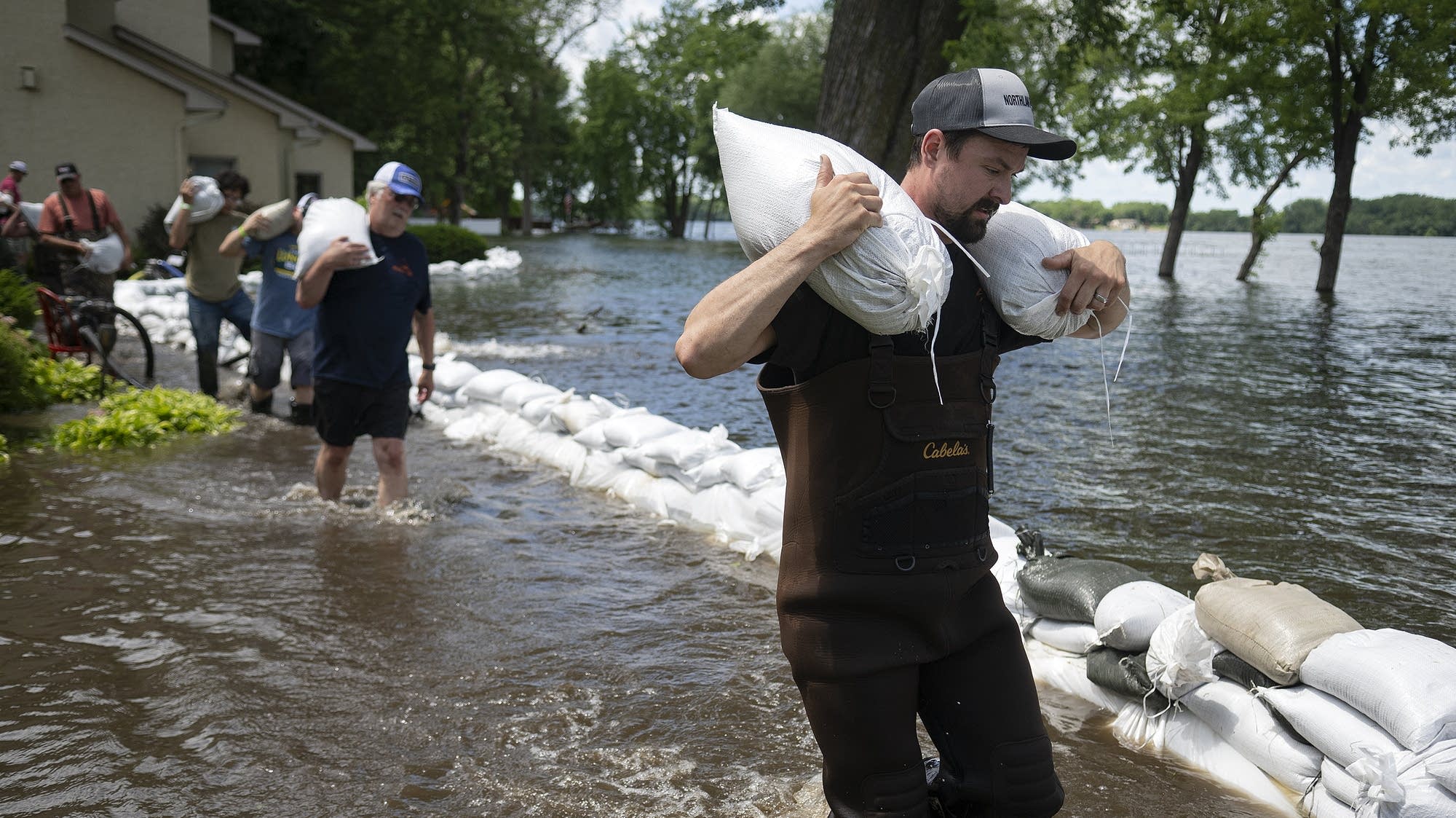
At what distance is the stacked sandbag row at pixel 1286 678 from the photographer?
121 inches

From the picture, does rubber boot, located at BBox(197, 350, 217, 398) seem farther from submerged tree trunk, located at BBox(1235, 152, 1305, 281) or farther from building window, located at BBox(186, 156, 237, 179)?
submerged tree trunk, located at BBox(1235, 152, 1305, 281)

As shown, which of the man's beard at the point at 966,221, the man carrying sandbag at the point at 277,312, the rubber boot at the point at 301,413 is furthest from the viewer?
the rubber boot at the point at 301,413

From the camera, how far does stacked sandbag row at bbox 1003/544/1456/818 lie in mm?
3070

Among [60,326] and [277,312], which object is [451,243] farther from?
[277,312]

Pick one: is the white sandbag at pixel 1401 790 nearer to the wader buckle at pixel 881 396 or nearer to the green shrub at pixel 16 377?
the wader buckle at pixel 881 396

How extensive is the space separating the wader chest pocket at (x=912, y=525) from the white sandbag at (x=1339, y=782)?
1643 millimetres

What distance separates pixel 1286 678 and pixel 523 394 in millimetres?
6597

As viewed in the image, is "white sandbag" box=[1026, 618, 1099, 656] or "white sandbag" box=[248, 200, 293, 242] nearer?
"white sandbag" box=[1026, 618, 1099, 656]

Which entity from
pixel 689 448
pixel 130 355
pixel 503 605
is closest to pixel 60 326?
pixel 130 355

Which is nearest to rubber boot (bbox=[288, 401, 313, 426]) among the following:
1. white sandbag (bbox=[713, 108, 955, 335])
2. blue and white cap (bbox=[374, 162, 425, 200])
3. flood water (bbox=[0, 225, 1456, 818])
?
flood water (bbox=[0, 225, 1456, 818])

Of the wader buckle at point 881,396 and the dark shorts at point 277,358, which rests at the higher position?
the wader buckle at point 881,396

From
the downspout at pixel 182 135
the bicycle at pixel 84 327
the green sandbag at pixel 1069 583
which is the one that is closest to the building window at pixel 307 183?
the downspout at pixel 182 135

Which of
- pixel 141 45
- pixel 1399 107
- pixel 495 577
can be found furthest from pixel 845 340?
pixel 1399 107

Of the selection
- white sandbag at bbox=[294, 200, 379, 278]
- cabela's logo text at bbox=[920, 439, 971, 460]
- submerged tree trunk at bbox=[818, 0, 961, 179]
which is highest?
submerged tree trunk at bbox=[818, 0, 961, 179]
